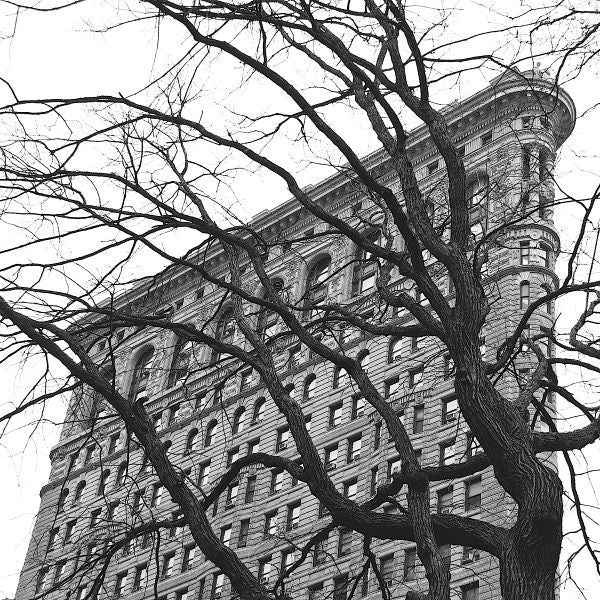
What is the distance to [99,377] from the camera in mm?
10664

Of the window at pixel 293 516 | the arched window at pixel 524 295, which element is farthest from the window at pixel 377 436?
the arched window at pixel 524 295

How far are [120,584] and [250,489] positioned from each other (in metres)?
8.77

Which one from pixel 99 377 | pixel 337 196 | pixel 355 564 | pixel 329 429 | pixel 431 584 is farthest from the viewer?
pixel 337 196

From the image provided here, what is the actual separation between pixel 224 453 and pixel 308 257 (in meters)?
11.5

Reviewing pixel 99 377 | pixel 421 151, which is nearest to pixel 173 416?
pixel 421 151

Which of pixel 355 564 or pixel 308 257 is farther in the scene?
pixel 308 257

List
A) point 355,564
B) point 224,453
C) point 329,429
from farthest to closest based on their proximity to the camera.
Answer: point 224,453 < point 329,429 < point 355,564

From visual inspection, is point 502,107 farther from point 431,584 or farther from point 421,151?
point 431,584

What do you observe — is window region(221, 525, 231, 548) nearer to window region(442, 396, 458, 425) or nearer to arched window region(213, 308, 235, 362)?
window region(442, 396, 458, 425)

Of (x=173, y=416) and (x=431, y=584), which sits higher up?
(x=173, y=416)

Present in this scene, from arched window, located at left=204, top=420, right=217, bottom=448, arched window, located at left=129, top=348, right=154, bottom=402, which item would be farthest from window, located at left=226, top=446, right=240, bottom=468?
arched window, located at left=129, top=348, right=154, bottom=402

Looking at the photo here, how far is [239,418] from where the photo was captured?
202ft

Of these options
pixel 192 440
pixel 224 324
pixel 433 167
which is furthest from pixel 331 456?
pixel 224 324

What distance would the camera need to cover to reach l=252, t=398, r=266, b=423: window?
60.2 m
